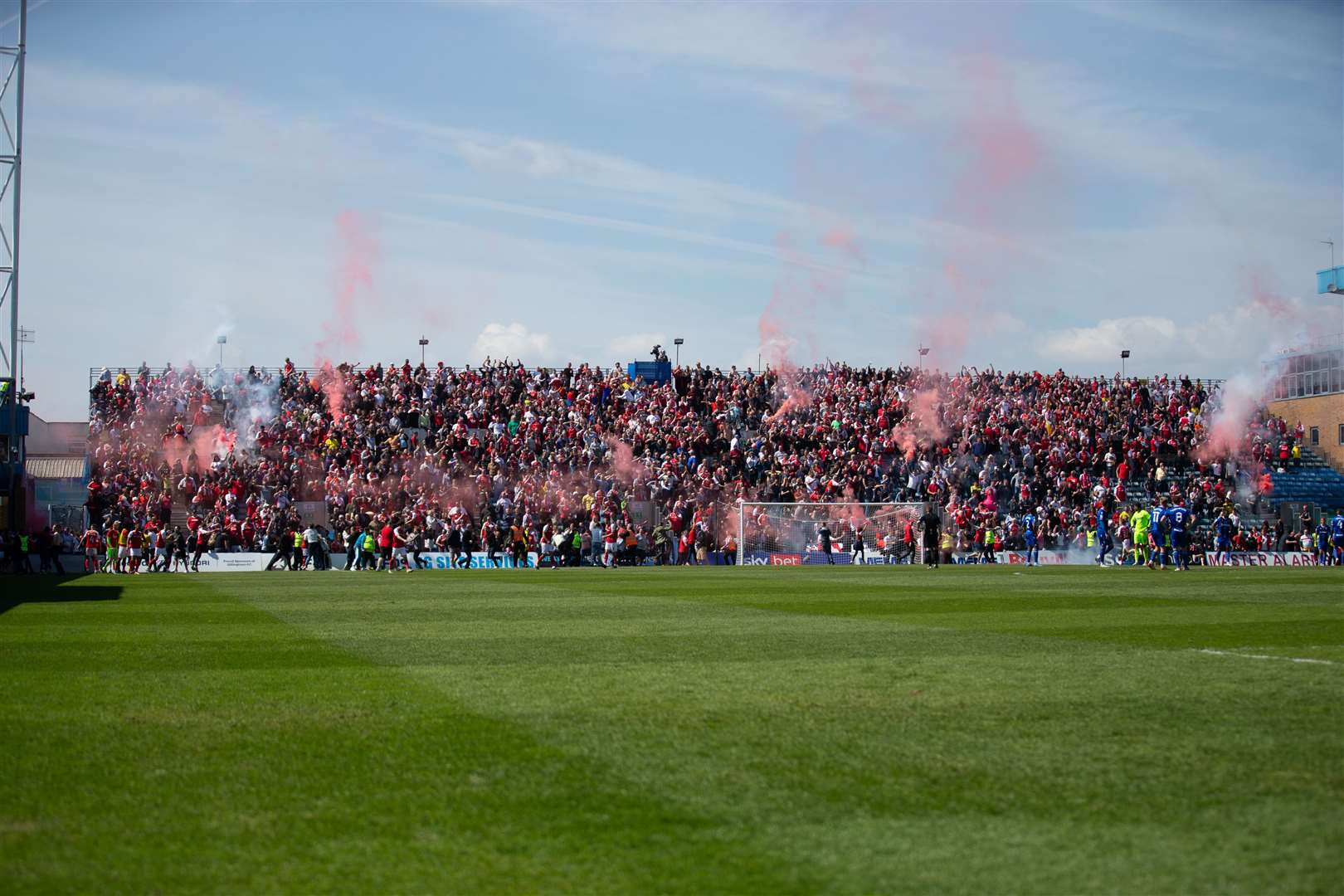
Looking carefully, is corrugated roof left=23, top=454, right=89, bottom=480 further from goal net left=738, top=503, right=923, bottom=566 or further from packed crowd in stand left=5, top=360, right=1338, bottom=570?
goal net left=738, top=503, right=923, bottom=566

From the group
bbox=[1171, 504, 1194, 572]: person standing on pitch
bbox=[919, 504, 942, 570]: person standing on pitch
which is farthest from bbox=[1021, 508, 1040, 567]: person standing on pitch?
bbox=[1171, 504, 1194, 572]: person standing on pitch

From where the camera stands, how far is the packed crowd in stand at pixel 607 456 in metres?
39.6

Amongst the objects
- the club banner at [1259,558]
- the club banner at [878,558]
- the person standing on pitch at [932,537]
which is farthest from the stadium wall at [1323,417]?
the person standing on pitch at [932,537]

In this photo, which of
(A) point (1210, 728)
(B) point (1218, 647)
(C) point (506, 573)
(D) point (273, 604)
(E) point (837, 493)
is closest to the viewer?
(A) point (1210, 728)

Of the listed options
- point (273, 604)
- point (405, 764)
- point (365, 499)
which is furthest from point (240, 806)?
point (365, 499)

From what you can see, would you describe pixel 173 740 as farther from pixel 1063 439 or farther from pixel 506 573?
pixel 1063 439

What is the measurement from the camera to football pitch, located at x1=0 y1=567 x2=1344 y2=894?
4.78 metres

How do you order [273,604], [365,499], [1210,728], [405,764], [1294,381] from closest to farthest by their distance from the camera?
[405,764]
[1210,728]
[273,604]
[365,499]
[1294,381]

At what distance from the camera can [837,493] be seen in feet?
147

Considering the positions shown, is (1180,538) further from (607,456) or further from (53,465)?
(53,465)

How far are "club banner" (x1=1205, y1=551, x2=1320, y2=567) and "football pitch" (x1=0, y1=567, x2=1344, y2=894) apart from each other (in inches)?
1135

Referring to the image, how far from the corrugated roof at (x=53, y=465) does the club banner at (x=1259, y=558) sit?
4140 cm

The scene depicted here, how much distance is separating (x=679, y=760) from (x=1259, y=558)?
3962cm

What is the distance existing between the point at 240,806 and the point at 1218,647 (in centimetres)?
964
